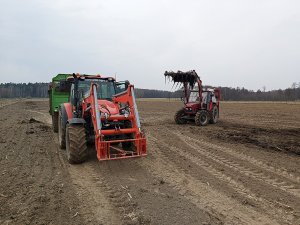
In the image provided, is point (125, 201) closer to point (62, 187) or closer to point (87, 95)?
point (62, 187)

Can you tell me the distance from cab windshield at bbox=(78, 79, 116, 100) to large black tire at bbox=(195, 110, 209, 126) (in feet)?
25.9

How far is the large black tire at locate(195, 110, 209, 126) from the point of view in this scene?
16547 millimetres

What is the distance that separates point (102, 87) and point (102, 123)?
1943 millimetres

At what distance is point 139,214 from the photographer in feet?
15.3

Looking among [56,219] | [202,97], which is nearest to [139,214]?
[56,219]

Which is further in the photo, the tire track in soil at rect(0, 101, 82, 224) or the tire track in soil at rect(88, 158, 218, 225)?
the tire track in soil at rect(0, 101, 82, 224)

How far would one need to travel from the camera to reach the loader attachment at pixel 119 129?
7.18 m

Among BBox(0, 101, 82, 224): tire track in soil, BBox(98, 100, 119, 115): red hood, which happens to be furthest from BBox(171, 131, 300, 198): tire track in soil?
BBox(0, 101, 82, 224): tire track in soil

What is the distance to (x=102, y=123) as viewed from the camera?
7.78 metres

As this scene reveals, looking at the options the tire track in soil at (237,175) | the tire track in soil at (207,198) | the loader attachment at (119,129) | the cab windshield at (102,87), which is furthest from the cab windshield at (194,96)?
the tire track in soil at (207,198)

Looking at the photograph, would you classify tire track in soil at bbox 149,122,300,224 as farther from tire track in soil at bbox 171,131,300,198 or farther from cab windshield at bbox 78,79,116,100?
cab windshield at bbox 78,79,116,100

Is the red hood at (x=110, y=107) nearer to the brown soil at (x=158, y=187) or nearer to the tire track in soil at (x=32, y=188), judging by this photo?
the brown soil at (x=158, y=187)

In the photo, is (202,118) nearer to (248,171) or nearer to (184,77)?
(184,77)

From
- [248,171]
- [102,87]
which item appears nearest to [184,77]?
[102,87]
